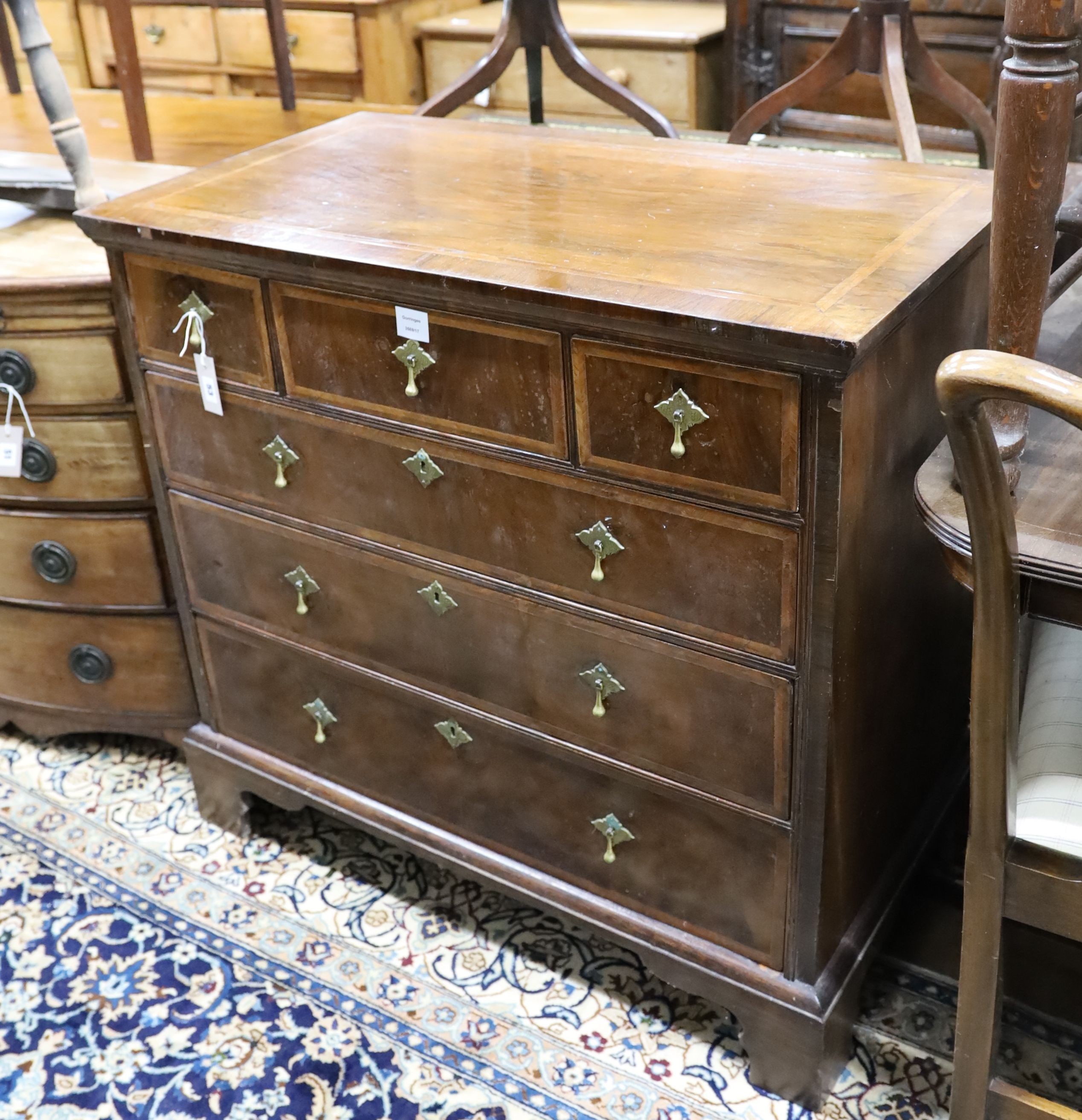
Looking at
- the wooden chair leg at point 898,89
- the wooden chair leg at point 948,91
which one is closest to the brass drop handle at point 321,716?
the wooden chair leg at point 898,89

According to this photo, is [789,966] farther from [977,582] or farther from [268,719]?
[268,719]

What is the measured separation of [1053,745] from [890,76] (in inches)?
56.2

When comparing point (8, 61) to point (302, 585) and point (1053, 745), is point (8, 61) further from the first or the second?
point (1053, 745)

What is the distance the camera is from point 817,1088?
1.50 m

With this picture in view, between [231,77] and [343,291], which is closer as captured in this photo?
[343,291]

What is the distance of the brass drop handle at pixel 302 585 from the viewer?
166 centimetres

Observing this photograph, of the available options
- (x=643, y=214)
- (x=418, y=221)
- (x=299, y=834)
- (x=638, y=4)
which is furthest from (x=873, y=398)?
(x=638, y=4)

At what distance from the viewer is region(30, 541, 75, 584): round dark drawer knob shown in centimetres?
194

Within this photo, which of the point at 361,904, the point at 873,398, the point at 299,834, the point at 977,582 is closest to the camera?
the point at 977,582

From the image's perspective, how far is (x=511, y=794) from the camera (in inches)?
63.9

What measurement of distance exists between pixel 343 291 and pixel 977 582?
29.5 inches

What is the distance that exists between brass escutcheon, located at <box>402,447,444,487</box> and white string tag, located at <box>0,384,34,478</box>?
695 mm

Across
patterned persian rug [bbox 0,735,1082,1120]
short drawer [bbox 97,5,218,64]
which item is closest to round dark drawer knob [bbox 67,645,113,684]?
patterned persian rug [bbox 0,735,1082,1120]

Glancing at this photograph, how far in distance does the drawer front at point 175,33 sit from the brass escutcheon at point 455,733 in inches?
118
